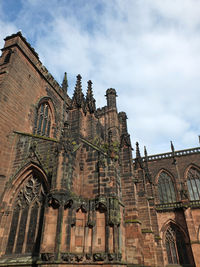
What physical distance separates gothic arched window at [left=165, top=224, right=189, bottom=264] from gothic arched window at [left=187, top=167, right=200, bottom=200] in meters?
5.17

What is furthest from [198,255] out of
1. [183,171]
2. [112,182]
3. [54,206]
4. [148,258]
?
[54,206]

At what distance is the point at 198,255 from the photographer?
53.2ft

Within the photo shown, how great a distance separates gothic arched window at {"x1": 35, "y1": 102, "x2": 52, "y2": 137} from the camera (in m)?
13.4

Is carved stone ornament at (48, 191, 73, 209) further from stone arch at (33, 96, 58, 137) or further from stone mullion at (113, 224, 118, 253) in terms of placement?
stone arch at (33, 96, 58, 137)

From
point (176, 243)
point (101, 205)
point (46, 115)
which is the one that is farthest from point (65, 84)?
point (176, 243)

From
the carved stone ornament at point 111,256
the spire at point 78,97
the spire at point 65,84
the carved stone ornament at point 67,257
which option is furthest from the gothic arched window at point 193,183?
the carved stone ornament at point 67,257

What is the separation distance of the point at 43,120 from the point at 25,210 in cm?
678

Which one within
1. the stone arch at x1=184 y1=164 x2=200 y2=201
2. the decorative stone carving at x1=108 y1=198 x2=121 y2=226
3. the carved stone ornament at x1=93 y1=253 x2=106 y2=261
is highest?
the stone arch at x1=184 y1=164 x2=200 y2=201

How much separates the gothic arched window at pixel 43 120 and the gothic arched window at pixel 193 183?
53.6ft

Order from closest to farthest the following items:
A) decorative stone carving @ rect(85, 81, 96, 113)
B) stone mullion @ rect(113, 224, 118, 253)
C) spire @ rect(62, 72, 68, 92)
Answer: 1. stone mullion @ rect(113, 224, 118, 253)
2. decorative stone carving @ rect(85, 81, 96, 113)
3. spire @ rect(62, 72, 68, 92)

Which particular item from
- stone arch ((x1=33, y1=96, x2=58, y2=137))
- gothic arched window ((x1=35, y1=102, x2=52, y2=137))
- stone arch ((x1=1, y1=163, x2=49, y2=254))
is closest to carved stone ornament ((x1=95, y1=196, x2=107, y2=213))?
stone arch ((x1=1, y1=163, x2=49, y2=254))

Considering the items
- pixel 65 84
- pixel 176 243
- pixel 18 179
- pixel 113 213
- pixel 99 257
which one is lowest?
pixel 99 257

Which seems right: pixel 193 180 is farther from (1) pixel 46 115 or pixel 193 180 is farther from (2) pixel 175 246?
(1) pixel 46 115

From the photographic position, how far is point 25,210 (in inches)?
338
